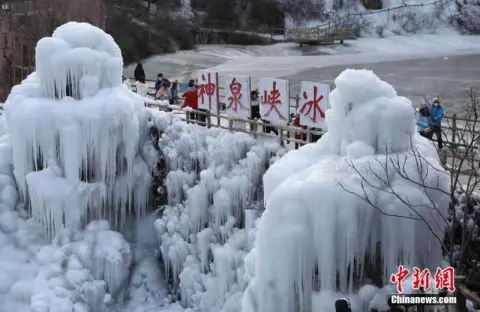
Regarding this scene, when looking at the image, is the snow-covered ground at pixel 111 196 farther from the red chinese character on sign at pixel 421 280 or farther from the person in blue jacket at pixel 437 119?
the red chinese character on sign at pixel 421 280

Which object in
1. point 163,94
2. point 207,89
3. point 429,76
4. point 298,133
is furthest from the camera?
point 429,76

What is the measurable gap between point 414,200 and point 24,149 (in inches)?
297

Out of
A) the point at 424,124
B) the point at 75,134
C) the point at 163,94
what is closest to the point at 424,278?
the point at 424,124

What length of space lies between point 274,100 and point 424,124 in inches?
91.3

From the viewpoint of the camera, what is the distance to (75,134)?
11.5 metres

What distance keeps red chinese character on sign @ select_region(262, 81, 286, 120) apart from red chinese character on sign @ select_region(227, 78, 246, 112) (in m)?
0.70

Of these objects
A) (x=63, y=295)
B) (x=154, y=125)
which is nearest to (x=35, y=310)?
(x=63, y=295)

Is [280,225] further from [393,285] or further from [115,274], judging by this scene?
[115,274]

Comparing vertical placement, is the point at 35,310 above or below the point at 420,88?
below

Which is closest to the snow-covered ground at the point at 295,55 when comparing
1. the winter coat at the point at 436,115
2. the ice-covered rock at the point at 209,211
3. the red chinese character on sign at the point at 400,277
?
the ice-covered rock at the point at 209,211

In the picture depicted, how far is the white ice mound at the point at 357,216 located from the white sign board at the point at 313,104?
93.5 inches

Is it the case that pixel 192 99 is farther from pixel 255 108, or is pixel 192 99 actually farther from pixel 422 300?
pixel 422 300

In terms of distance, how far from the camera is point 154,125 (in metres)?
12.8

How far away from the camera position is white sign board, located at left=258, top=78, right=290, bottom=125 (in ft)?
33.3
